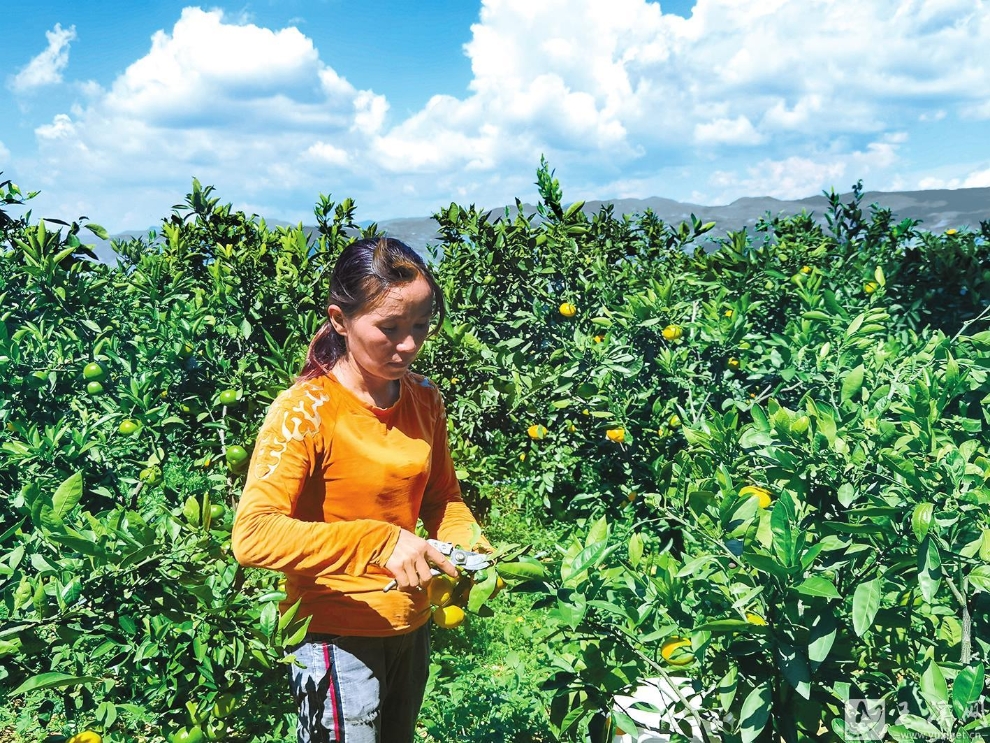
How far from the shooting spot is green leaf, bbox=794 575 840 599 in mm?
1007

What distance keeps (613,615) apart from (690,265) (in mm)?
3843

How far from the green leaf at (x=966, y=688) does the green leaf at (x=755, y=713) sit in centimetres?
23

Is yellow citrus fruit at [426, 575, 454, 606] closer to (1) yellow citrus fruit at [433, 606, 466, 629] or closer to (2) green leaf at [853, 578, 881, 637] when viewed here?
(1) yellow citrus fruit at [433, 606, 466, 629]

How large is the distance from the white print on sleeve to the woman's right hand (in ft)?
0.87

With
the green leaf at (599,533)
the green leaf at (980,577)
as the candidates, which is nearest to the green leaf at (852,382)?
the green leaf at (980,577)

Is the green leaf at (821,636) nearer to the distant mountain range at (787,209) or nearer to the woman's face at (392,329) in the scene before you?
the woman's face at (392,329)

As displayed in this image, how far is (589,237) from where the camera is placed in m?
4.55

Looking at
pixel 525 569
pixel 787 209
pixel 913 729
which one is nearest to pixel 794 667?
pixel 913 729

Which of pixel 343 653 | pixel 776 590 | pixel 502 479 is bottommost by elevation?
pixel 502 479

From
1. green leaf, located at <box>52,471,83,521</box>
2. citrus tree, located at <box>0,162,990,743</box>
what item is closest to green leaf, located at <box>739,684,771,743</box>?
citrus tree, located at <box>0,162,990,743</box>

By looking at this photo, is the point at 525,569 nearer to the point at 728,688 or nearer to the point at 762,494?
the point at 728,688

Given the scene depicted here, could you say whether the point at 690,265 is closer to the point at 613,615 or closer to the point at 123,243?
the point at 123,243

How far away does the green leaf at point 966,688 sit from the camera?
976 millimetres

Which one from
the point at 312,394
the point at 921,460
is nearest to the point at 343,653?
the point at 312,394
